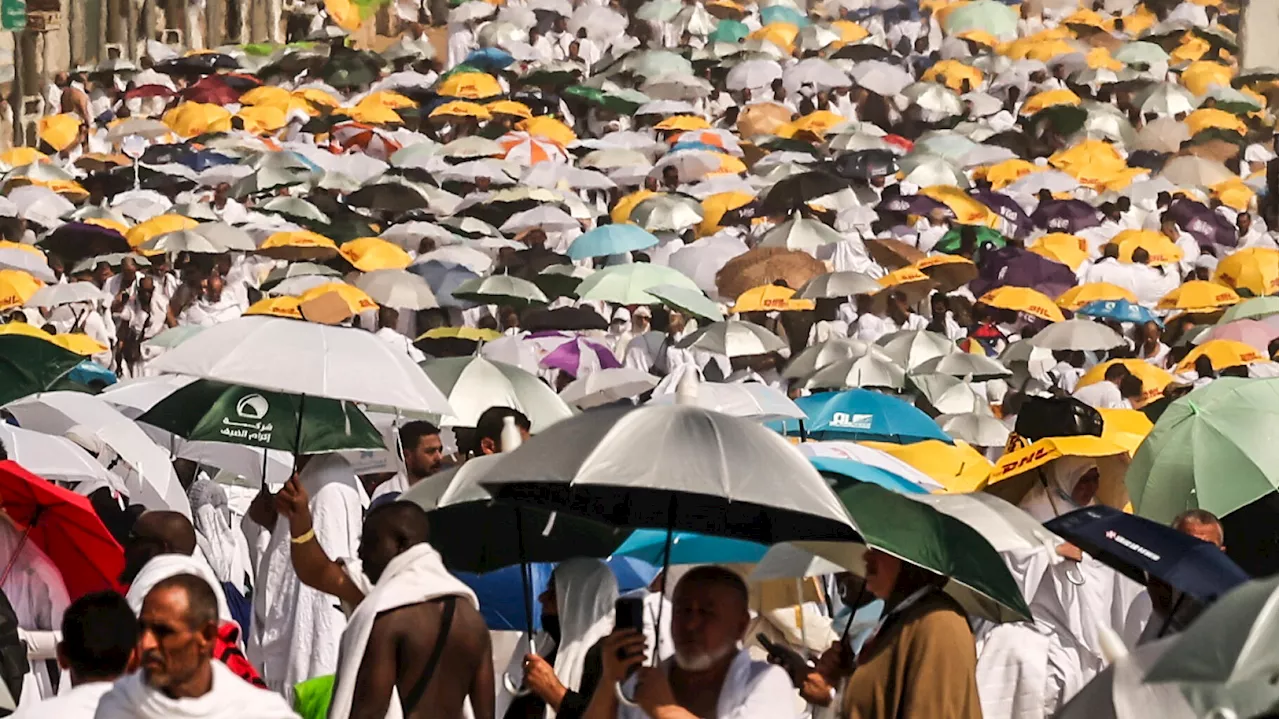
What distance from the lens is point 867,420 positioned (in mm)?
11773

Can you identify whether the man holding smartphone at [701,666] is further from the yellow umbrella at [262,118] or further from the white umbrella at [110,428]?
the yellow umbrella at [262,118]

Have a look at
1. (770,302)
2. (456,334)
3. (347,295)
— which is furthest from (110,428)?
(770,302)

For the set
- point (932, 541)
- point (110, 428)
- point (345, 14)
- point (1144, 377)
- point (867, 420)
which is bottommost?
point (345, 14)

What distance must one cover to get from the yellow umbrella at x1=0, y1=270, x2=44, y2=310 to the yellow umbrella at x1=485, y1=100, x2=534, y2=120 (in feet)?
37.1

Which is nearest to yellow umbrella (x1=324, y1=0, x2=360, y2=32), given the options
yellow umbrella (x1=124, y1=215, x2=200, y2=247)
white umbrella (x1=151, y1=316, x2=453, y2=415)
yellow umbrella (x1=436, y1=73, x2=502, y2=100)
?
yellow umbrella (x1=436, y1=73, x2=502, y2=100)

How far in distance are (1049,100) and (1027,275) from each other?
10456 millimetres

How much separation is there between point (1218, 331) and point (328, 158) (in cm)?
1122

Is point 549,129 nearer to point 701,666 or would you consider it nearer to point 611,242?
point 611,242

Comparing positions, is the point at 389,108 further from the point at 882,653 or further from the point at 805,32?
the point at 882,653

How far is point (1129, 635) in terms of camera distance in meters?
7.98

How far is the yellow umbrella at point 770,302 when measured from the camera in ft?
58.9

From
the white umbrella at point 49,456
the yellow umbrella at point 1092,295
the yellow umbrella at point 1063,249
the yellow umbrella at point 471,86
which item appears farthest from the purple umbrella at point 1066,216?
the white umbrella at point 49,456

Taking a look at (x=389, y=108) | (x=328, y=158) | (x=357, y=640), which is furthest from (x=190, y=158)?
(x=357, y=640)

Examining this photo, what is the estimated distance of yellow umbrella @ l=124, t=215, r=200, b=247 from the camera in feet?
67.8
